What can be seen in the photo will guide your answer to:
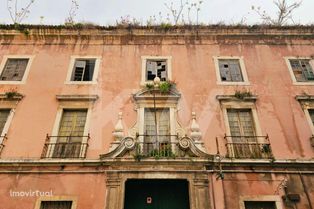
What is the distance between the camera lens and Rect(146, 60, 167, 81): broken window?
1336 centimetres

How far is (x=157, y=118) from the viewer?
39.4ft

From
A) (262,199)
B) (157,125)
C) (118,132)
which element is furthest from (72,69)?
(262,199)

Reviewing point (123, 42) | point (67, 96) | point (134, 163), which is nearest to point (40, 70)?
point (67, 96)

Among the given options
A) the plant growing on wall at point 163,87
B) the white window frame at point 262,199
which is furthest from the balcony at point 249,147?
the plant growing on wall at point 163,87

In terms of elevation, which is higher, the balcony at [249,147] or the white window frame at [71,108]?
the white window frame at [71,108]

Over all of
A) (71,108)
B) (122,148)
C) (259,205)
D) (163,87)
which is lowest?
(259,205)

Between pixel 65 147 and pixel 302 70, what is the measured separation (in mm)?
10732

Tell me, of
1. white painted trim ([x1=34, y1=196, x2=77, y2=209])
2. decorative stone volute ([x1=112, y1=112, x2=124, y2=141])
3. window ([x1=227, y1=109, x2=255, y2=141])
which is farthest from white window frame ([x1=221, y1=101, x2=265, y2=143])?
white painted trim ([x1=34, y1=196, x2=77, y2=209])

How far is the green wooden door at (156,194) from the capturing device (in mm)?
10492

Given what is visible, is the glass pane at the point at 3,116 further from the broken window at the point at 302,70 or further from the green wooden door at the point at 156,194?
the broken window at the point at 302,70

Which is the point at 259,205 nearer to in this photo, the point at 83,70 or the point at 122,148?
the point at 122,148

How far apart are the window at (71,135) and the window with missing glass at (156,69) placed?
328 centimetres

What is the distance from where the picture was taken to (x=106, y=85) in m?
13.0

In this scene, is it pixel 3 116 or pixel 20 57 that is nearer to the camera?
pixel 3 116
